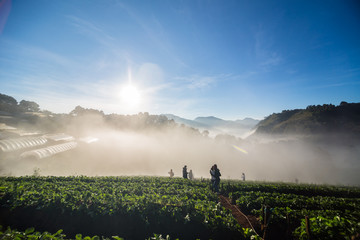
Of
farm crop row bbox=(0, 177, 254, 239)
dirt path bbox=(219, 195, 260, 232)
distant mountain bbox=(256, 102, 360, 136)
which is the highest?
distant mountain bbox=(256, 102, 360, 136)

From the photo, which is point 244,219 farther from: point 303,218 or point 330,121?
point 330,121

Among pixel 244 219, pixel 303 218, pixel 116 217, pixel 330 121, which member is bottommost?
pixel 244 219

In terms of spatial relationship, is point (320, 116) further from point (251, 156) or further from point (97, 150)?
point (97, 150)

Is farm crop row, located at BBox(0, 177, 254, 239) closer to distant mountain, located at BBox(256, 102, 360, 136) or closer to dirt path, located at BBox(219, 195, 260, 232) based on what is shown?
dirt path, located at BBox(219, 195, 260, 232)

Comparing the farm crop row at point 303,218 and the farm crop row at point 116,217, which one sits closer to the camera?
the farm crop row at point 303,218

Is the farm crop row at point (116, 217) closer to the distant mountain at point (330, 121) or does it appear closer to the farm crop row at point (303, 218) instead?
the farm crop row at point (303, 218)

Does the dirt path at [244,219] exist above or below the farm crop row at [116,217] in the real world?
below

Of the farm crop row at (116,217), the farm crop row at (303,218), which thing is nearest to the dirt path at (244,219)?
the farm crop row at (303,218)

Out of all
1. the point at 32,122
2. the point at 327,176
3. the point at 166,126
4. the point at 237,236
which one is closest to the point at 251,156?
the point at 327,176

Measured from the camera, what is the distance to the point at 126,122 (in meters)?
Answer: 109

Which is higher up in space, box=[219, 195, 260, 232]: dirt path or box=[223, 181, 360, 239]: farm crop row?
box=[223, 181, 360, 239]: farm crop row

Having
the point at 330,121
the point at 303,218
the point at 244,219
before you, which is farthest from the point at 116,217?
the point at 330,121

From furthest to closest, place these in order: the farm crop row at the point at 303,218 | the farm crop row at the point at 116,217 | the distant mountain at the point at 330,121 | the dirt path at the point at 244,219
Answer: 1. the distant mountain at the point at 330,121
2. the dirt path at the point at 244,219
3. the farm crop row at the point at 116,217
4. the farm crop row at the point at 303,218

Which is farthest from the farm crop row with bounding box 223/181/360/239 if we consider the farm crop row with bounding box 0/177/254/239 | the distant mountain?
the distant mountain
